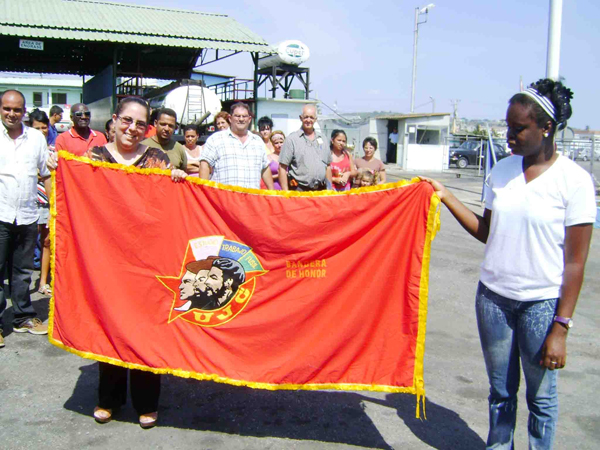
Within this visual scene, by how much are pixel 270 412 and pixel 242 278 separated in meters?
1.04

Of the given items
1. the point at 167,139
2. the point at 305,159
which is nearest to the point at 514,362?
the point at 305,159

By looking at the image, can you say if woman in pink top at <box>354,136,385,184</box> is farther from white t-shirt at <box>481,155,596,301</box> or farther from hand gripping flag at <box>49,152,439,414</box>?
white t-shirt at <box>481,155,596,301</box>

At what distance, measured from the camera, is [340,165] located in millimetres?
7598

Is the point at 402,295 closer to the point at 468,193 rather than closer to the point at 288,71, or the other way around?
the point at 468,193

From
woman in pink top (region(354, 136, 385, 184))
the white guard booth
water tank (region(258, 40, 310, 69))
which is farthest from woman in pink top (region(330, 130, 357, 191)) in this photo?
the white guard booth

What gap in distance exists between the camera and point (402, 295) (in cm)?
355

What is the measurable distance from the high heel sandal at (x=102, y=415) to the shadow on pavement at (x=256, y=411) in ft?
0.29

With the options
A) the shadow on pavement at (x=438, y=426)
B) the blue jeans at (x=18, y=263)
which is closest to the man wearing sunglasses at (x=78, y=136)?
the blue jeans at (x=18, y=263)

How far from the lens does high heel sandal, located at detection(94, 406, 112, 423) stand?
3793 mm

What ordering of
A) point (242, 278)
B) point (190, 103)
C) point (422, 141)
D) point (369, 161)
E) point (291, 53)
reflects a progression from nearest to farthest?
point (242, 278) → point (369, 161) → point (190, 103) → point (291, 53) → point (422, 141)

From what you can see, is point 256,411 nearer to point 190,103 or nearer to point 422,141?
point 190,103

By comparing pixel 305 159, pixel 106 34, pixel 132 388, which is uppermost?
pixel 106 34

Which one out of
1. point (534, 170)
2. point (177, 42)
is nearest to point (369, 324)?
point (534, 170)

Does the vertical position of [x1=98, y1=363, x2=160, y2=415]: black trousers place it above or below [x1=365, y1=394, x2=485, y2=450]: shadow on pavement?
above
